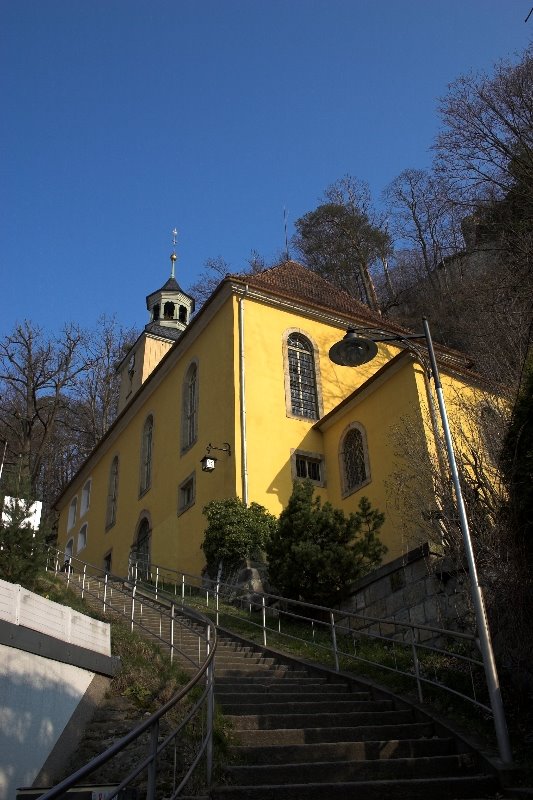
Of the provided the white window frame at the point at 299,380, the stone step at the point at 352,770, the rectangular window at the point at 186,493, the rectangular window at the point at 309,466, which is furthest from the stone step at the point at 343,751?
the rectangular window at the point at 186,493

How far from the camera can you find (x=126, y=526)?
2547 centimetres

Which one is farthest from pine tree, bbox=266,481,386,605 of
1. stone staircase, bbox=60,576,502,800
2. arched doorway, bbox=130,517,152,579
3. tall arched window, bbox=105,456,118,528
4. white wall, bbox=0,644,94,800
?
tall arched window, bbox=105,456,118,528

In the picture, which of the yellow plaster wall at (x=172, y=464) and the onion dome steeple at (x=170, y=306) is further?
the onion dome steeple at (x=170, y=306)

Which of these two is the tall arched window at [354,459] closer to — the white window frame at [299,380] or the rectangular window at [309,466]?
the rectangular window at [309,466]

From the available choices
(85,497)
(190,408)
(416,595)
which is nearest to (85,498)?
(85,497)

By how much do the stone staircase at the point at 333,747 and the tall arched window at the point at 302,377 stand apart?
39.8ft

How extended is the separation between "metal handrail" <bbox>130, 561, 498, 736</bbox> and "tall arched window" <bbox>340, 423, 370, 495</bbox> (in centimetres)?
455

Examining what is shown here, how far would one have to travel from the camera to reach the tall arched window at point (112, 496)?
27391 mm

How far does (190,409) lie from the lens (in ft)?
74.3

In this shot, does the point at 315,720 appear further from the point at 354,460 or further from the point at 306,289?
the point at 306,289

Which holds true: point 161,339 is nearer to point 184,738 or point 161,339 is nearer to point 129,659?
point 129,659

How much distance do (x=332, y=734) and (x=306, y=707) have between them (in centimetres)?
81

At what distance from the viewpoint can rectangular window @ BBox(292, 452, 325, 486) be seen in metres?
19.3

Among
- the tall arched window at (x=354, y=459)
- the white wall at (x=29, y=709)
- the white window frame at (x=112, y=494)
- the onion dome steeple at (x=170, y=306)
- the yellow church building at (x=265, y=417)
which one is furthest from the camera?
the onion dome steeple at (x=170, y=306)
